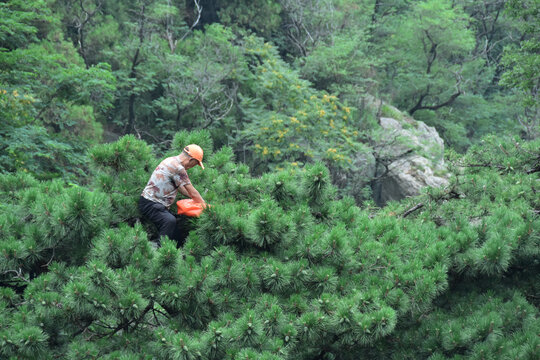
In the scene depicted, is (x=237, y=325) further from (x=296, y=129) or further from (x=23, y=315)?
(x=296, y=129)

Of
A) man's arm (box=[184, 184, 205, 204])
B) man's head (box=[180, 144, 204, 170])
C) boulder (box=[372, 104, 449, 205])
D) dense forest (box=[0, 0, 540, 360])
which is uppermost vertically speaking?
man's head (box=[180, 144, 204, 170])

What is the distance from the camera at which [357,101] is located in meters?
17.0

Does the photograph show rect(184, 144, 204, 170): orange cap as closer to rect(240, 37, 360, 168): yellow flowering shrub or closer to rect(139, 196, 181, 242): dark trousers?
rect(139, 196, 181, 242): dark trousers

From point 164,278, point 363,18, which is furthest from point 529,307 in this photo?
→ point 363,18

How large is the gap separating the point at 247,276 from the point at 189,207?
897 millimetres

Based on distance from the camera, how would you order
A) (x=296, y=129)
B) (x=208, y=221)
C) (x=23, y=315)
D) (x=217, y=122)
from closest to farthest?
(x=23, y=315) < (x=208, y=221) < (x=296, y=129) < (x=217, y=122)

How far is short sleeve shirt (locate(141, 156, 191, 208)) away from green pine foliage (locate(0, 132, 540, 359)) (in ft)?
0.68

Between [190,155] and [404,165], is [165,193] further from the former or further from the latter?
[404,165]

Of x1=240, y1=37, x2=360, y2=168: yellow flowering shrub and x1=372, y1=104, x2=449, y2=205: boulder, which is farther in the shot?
x1=372, y1=104, x2=449, y2=205: boulder

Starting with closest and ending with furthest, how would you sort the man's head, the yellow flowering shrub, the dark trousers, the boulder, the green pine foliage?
the green pine foliage, the dark trousers, the man's head, the yellow flowering shrub, the boulder

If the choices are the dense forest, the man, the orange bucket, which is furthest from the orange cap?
the orange bucket

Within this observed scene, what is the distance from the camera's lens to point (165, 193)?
4.37 metres

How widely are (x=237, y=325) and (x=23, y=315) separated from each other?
5.02ft

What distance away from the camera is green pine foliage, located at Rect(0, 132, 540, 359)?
358cm
